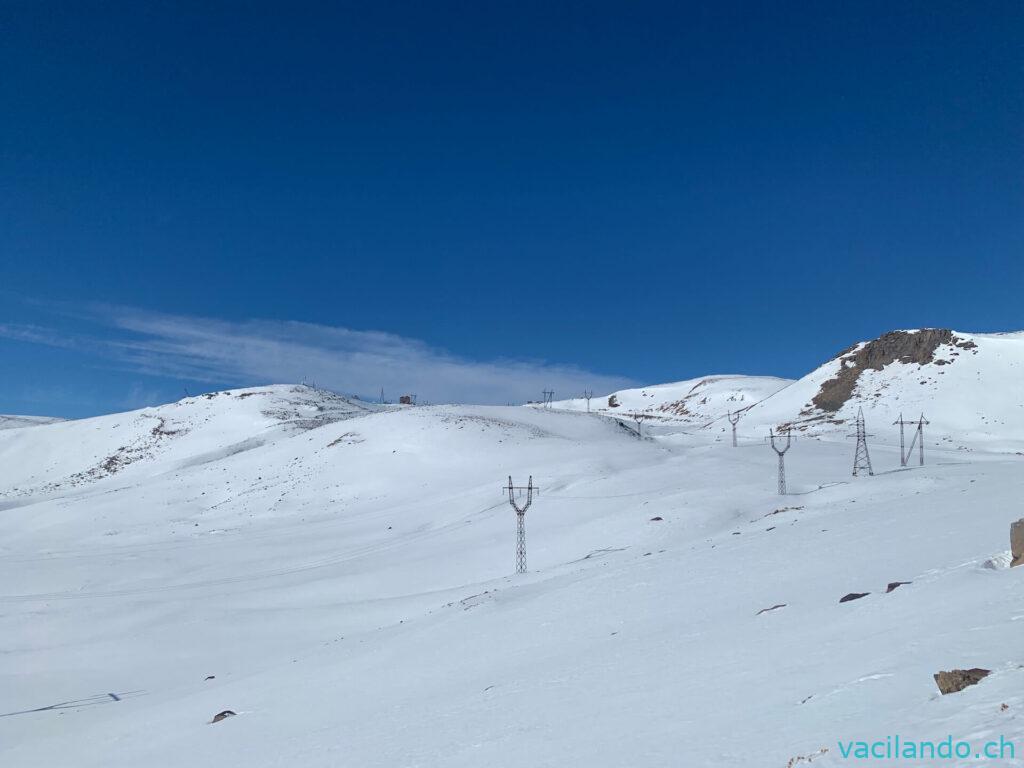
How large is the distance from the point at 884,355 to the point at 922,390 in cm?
1167

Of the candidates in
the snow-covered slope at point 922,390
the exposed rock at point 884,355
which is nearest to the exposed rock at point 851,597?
the snow-covered slope at point 922,390

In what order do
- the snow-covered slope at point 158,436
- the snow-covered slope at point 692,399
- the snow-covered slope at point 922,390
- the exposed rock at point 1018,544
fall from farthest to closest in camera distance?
the snow-covered slope at point 692,399 → the snow-covered slope at point 158,436 → the snow-covered slope at point 922,390 → the exposed rock at point 1018,544

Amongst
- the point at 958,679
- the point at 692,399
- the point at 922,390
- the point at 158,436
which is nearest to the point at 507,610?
the point at 958,679

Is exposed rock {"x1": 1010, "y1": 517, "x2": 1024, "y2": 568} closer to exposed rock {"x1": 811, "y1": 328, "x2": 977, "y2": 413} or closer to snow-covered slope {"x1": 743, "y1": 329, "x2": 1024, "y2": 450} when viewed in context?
snow-covered slope {"x1": 743, "y1": 329, "x2": 1024, "y2": 450}

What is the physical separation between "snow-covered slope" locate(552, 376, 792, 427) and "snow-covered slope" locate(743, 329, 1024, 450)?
16649 millimetres

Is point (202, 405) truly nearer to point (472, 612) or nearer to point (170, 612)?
point (170, 612)

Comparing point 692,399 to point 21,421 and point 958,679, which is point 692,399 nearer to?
point 958,679

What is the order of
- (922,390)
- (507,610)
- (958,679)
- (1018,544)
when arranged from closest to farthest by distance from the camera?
(958,679) → (1018,544) → (507,610) → (922,390)

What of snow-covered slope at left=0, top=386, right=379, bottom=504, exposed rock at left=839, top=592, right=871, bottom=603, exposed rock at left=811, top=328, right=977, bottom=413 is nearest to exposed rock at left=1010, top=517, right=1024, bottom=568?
exposed rock at left=839, top=592, right=871, bottom=603

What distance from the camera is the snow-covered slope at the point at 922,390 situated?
77750 millimetres

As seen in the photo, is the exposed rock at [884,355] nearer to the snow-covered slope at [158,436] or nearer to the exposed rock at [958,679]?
the snow-covered slope at [158,436]

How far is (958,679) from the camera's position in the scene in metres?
7.19

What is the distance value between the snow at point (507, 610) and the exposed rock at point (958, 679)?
0.12 metres

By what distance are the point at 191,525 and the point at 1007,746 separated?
55.3 m
